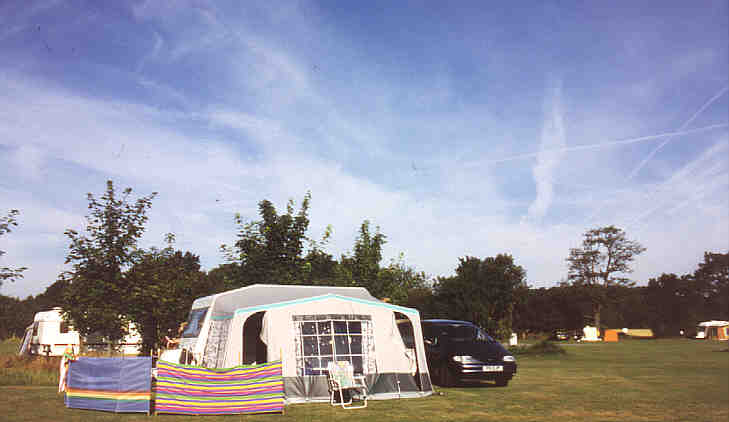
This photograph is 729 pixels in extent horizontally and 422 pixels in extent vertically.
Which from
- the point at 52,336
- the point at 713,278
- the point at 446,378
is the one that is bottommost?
the point at 446,378

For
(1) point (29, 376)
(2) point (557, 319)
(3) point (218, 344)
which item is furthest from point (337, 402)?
(2) point (557, 319)

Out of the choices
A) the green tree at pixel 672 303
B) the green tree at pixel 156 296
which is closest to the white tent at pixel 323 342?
the green tree at pixel 156 296

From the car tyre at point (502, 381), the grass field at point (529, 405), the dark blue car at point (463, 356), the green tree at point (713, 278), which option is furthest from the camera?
the green tree at point (713, 278)

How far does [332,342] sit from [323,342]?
0.65 feet

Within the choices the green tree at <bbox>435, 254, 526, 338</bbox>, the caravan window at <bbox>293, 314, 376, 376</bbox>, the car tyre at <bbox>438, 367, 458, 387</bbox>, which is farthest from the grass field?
the green tree at <bbox>435, 254, 526, 338</bbox>

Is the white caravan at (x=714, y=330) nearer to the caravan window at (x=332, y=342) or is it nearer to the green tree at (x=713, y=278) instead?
the green tree at (x=713, y=278)

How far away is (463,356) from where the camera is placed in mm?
14094

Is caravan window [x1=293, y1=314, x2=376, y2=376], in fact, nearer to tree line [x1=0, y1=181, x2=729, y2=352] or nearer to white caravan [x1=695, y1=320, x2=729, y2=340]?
tree line [x1=0, y1=181, x2=729, y2=352]

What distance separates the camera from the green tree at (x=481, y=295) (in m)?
25.1

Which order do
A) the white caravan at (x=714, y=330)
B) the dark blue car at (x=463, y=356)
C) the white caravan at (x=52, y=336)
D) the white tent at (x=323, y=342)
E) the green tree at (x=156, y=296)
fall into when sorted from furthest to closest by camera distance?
1. the white caravan at (x=714, y=330)
2. the white caravan at (x=52, y=336)
3. the green tree at (x=156, y=296)
4. the dark blue car at (x=463, y=356)
5. the white tent at (x=323, y=342)

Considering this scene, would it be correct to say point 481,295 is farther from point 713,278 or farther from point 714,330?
point 713,278

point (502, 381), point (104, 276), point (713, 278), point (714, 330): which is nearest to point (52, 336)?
point (104, 276)

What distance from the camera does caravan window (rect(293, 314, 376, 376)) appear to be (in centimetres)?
1188

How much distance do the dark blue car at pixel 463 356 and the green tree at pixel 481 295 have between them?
982 centimetres
